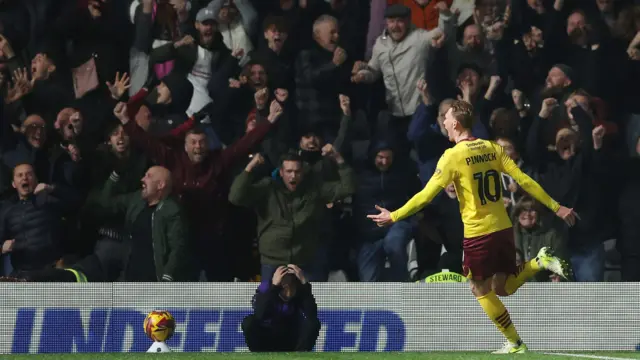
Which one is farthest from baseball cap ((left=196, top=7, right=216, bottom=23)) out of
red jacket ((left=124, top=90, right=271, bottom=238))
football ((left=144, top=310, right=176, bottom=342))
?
football ((left=144, top=310, right=176, bottom=342))

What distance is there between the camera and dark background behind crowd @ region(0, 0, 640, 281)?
11.3 metres

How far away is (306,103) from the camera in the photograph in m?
11.9

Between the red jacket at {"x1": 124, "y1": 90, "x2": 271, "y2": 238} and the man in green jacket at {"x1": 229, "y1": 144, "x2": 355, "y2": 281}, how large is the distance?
251mm

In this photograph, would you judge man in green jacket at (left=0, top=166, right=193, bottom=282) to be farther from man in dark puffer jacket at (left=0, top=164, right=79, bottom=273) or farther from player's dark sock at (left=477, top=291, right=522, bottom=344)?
player's dark sock at (left=477, top=291, right=522, bottom=344)

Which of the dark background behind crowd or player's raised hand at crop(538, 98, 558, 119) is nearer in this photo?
the dark background behind crowd

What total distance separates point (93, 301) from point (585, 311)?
14.6ft

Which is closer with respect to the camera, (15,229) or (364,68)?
(15,229)

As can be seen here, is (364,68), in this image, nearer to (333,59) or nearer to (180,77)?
(333,59)

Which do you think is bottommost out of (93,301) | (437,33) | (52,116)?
(93,301)

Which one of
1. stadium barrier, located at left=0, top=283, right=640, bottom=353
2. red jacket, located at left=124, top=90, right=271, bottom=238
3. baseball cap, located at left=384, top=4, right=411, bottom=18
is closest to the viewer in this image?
stadium barrier, located at left=0, top=283, right=640, bottom=353

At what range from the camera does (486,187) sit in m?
7.89

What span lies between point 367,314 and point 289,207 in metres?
1.47

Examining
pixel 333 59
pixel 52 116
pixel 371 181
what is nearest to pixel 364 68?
pixel 333 59

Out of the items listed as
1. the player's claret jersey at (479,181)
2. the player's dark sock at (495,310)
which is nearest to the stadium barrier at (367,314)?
the player's dark sock at (495,310)
